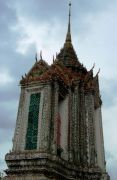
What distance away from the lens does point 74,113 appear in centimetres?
2888

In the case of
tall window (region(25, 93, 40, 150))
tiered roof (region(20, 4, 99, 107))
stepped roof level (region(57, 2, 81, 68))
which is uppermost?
stepped roof level (region(57, 2, 81, 68))

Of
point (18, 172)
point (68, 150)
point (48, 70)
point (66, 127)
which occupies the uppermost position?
point (48, 70)

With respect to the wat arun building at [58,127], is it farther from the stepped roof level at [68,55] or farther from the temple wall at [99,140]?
the stepped roof level at [68,55]

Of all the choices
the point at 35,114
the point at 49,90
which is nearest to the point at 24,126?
the point at 35,114

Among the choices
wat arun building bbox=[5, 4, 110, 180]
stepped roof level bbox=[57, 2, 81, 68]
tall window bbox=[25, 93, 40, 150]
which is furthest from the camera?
stepped roof level bbox=[57, 2, 81, 68]

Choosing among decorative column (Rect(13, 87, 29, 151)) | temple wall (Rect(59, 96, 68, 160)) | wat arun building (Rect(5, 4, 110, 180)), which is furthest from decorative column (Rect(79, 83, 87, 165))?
decorative column (Rect(13, 87, 29, 151))

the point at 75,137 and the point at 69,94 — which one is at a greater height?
the point at 69,94

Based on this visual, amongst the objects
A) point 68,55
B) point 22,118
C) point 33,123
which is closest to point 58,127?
point 33,123

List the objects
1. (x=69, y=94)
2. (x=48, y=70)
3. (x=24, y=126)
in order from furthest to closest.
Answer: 1. (x=69, y=94)
2. (x=48, y=70)
3. (x=24, y=126)

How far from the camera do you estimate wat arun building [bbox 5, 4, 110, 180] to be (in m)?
Answer: 23.2

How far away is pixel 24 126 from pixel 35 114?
116cm

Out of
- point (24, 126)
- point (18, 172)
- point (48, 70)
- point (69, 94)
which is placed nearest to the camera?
point (18, 172)

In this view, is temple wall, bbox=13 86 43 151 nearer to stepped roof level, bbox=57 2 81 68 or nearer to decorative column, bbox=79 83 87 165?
decorative column, bbox=79 83 87 165

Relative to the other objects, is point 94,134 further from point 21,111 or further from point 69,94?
point 21,111
